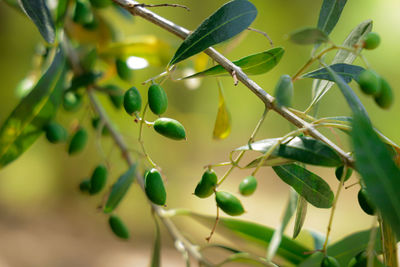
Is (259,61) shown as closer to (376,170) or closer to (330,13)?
(330,13)

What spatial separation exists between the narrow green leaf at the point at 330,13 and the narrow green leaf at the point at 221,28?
0.34 ft

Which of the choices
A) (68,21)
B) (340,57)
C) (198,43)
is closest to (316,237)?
(340,57)

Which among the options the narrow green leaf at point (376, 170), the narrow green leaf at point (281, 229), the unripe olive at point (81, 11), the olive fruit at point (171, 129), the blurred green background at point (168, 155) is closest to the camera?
the narrow green leaf at point (376, 170)

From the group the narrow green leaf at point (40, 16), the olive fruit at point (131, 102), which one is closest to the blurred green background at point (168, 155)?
the narrow green leaf at point (40, 16)

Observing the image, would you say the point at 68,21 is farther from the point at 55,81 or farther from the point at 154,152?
the point at 154,152

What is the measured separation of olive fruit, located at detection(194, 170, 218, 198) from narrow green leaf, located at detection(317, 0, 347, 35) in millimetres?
250

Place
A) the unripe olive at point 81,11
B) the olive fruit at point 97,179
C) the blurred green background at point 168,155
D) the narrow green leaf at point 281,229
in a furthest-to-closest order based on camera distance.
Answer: the blurred green background at point 168,155
the unripe olive at point 81,11
the olive fruit at point 97,179
the narrow green leaf at point 281,229

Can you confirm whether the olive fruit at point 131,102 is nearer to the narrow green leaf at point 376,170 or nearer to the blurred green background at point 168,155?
the narrow green leaf at point 376,170

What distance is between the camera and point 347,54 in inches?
23.4

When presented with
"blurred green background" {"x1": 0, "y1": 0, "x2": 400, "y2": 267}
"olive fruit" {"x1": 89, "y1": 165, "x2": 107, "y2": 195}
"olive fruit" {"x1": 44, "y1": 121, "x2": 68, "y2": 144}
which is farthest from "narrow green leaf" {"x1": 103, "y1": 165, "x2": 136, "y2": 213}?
"blurred green background" {"x1": 0, "y1": 0, "x2": 400, "y2": 267}

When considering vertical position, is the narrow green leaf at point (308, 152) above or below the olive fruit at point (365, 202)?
above

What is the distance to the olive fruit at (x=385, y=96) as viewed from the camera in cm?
43

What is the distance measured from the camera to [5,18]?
230 cm

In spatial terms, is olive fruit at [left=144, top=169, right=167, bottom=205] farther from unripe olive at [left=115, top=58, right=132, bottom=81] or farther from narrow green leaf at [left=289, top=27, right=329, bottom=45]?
unripe olive at [left=115, top=58, right=132, bottom=81]
